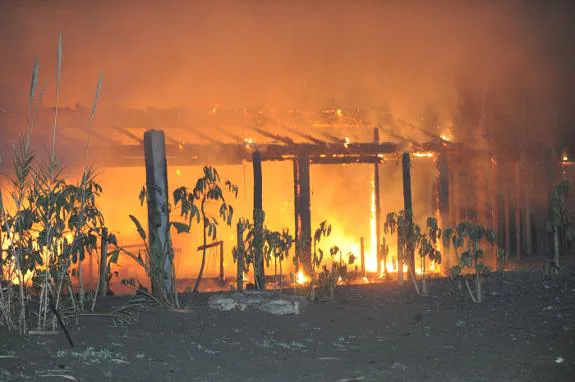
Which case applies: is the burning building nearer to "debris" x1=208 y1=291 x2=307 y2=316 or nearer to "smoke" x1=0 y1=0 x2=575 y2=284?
"smoke" x1=0 y1=0 x2=575 y2=284

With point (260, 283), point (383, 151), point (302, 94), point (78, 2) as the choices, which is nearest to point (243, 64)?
point (302, 94)

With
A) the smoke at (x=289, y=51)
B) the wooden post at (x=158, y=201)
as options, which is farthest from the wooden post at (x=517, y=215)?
the wooden post at (x=158, y=201)

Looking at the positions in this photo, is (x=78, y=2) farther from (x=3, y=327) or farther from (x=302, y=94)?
(x=3, y=327)

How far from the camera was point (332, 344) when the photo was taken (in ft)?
25.2

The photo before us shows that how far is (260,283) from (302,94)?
12.9 m

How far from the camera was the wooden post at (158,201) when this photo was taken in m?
9.68

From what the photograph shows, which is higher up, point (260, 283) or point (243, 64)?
point (243, 64)

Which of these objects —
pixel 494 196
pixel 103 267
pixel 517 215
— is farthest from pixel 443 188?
pixel 103 267

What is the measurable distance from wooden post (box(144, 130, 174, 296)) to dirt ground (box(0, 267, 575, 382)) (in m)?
0.64

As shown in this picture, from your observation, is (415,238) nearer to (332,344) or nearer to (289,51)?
(332,344)

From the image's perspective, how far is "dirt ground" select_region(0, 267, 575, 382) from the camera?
621 centimetres

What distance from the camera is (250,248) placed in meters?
10.6

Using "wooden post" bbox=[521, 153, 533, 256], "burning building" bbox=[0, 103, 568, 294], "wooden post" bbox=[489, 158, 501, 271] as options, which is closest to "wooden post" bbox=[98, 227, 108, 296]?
"burning building" bbox=[0, 103, 568, 294]

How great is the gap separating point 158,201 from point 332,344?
3.98 m
